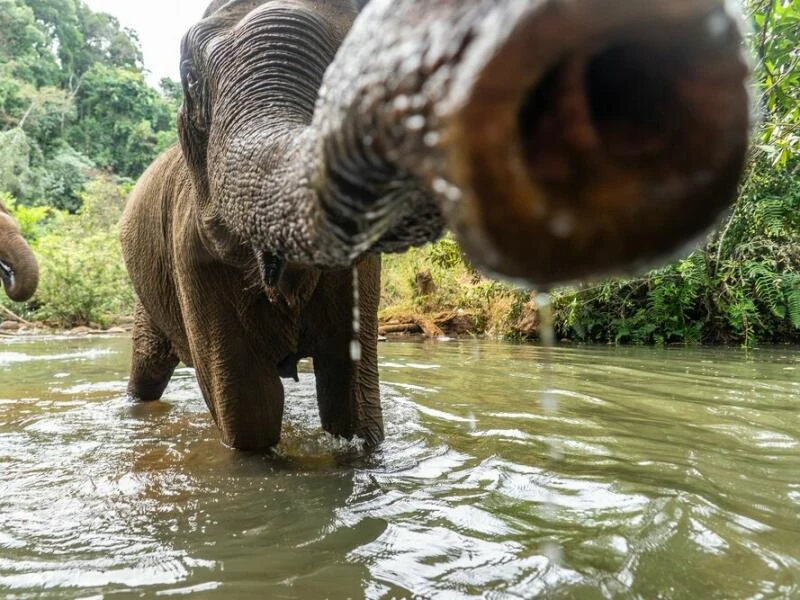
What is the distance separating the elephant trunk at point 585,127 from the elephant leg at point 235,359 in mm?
2407

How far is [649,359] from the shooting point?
818 cm

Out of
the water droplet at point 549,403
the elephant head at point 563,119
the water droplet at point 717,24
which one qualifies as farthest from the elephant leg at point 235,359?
the water droplet at point 717,24

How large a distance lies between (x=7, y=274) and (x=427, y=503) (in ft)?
12.8

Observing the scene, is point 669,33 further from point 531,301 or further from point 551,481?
point 531,301

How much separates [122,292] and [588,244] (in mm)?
19125

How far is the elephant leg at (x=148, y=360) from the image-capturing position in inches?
203

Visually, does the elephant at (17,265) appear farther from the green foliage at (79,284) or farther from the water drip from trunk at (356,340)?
the green foliage at (79,284)

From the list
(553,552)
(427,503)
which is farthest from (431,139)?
(427,503)

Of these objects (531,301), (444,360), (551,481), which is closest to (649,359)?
(444,360)

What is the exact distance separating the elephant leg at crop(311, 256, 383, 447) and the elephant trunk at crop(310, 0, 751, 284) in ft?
7.57

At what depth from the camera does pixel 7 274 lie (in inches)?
194

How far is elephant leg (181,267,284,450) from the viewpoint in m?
3.06

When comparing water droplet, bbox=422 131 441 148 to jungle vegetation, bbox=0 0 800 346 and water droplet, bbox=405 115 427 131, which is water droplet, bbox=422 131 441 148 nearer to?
water droplet, bbox=405 115 427 131

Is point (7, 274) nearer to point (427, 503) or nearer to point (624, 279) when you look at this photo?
point (427, 503)
